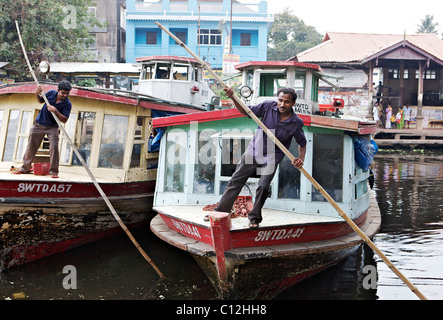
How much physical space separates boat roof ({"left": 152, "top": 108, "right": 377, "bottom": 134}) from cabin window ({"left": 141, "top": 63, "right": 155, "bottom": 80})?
5.52 metres

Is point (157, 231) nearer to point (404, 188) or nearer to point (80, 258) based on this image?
point (80, 258)

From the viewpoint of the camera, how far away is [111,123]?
25.6ft

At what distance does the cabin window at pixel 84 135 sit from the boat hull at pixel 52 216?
3.07 feet

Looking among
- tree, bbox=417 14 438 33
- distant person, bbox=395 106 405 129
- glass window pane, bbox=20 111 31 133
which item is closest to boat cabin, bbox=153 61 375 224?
→ glass window pane, bbox=20 111 31 133

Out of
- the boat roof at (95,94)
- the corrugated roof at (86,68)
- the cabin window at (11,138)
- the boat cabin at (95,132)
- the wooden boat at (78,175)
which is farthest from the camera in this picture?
the corrugated roof at (86,68)

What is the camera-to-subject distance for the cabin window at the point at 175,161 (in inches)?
260


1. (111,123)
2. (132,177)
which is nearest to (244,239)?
(132,177)

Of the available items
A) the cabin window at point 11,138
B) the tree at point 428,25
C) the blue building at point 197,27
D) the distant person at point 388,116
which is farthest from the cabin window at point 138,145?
the tree at point 428,25

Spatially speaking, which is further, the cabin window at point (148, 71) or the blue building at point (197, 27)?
the blue building at point (197, 27)

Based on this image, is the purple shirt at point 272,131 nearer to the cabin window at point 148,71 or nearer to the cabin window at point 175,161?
the cabin window at point 175,161

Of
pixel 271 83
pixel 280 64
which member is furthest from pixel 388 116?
pixel 280 64

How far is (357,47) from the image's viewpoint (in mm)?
24672

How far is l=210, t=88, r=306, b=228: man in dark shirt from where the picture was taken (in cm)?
489

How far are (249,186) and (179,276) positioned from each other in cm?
162
